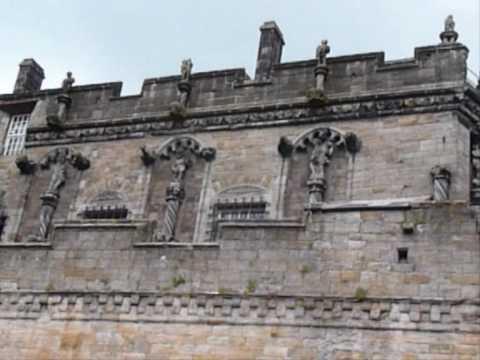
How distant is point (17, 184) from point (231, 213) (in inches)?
253

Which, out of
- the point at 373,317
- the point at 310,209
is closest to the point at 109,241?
the point at 310,209

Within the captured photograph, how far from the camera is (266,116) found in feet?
76.0

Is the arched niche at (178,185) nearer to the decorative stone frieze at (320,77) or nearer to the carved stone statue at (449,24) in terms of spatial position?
the decorative stone frieze at (320,77)

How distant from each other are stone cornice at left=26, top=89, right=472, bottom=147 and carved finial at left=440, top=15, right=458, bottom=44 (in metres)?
1.61

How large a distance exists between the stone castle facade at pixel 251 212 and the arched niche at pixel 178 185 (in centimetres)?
4

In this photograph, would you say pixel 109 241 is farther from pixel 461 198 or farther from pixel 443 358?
pixel 461 198

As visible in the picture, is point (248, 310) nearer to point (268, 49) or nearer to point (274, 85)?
point (274, 85)

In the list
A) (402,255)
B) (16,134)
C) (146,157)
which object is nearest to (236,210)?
(146,157)

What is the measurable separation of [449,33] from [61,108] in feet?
34.2

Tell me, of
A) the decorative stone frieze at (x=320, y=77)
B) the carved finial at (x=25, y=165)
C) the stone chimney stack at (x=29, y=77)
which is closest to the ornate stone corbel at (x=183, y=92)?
the decorative stone frieze at (x=320, y=77)

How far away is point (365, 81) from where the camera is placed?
73.9 ft

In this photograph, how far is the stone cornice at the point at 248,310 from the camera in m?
14.7

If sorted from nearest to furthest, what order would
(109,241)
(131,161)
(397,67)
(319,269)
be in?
(319,269) < (109,241) < (397,67) < (131,161)

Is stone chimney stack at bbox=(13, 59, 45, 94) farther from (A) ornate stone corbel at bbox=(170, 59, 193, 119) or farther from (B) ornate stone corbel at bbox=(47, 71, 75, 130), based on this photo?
(A) ornate stone corbel at bbox=(170, 59, 193, 119)
